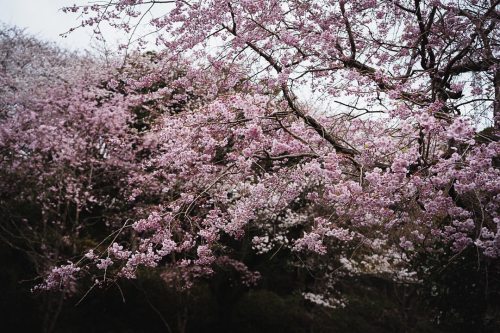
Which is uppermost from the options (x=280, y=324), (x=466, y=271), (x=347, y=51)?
(x=347, y=51)

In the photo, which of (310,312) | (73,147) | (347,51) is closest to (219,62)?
(347,51)

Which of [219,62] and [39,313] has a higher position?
[219,62]

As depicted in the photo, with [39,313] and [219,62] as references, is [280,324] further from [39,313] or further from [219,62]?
[219,62]

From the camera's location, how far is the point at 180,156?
4.12m

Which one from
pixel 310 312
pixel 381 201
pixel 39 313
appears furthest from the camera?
pixel 310 312

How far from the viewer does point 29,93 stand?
10133 mm

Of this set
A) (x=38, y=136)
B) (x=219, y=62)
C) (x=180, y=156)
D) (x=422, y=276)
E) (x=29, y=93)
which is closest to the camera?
(x=180, y=156)

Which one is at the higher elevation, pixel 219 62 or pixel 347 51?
pixel 347 51

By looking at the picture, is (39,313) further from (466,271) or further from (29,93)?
(466,271)

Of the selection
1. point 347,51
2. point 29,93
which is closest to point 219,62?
point 347,51

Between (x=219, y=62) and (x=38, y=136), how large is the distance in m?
5.82

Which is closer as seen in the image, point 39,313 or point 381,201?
point 381,201

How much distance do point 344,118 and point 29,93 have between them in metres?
8.39

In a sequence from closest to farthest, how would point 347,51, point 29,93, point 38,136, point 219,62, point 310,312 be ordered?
point 219,62, point 347,51, point 38,136, point 29,93, point 310,312
